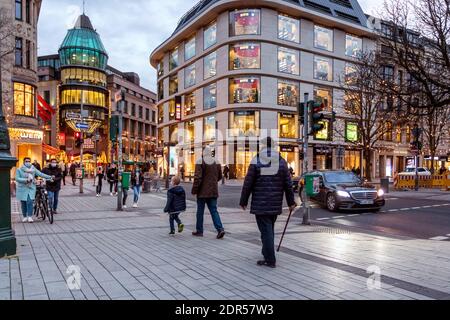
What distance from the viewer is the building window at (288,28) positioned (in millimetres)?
43719

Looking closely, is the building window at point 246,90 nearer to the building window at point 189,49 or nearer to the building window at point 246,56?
the building window at point 246,56

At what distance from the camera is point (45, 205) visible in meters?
10.9

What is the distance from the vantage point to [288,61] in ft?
145

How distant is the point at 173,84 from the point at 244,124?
18.1 meters

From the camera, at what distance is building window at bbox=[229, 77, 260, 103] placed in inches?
1663

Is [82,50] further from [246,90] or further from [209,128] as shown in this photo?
[246,90]

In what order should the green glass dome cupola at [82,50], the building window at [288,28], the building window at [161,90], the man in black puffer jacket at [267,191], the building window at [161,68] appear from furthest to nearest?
1. the green glass dome cupola at [82,50]
2. the building window at [161,68]
3. the building window at [161,90]
4. the building window at [288,28]
5. the man in black puffer jacket at [267,191]

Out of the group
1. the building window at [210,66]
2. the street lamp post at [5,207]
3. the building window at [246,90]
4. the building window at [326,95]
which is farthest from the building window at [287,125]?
the street lamp post at [5,207]

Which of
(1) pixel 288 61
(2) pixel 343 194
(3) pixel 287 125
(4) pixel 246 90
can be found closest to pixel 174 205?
(2) pixel 343 194

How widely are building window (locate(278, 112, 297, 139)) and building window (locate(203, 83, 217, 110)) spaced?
7879mm

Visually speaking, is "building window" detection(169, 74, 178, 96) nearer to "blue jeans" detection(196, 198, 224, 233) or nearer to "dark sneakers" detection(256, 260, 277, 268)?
"blue jeans" detection(196, 198, 224, 233)

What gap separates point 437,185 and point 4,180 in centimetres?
3167

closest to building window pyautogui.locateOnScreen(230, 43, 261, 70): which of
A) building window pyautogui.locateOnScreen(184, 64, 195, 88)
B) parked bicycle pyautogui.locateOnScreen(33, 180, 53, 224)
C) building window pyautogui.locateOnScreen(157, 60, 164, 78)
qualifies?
building window pyautogui.locateOnScreen(184, 64, 195, 88)

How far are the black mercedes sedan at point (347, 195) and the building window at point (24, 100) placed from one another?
93.7 feet
